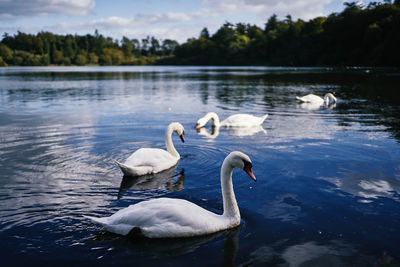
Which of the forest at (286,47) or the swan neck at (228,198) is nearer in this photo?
the swan neck at (228,198)

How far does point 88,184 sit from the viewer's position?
7.85 meters

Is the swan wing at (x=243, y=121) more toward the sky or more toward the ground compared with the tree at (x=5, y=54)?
more toward the ground

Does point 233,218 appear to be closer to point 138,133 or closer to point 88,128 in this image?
point 138,133

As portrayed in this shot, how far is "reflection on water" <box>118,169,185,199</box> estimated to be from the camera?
785cm

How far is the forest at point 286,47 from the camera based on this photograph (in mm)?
87875

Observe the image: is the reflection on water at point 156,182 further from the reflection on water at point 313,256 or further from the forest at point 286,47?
the forest at point 286,47

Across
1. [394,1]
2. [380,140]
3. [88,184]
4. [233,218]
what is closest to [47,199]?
[88,184]

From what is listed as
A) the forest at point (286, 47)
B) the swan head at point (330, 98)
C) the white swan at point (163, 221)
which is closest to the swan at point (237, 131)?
the white swan at point (163, 221)

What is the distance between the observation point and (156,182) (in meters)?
8.30

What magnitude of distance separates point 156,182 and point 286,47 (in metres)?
130

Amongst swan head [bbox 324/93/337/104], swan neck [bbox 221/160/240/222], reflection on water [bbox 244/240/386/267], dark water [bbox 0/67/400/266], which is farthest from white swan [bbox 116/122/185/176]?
swan head [bbox 324/93/337/104]

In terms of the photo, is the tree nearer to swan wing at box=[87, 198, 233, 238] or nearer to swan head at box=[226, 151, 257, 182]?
swan wing at box=[87, 198, 233, 238]

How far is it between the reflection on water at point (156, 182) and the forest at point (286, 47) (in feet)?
264

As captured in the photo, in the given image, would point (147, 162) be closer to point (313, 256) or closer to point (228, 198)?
point (228, 198)
